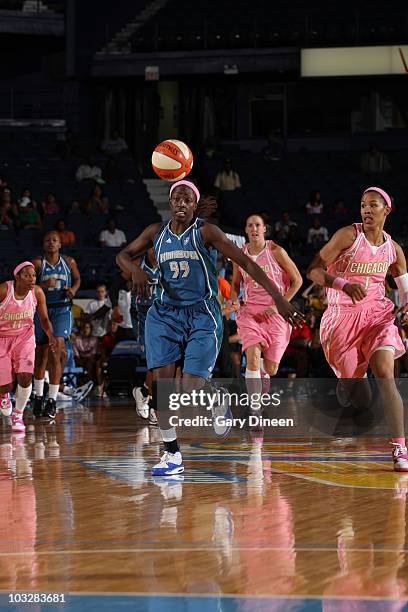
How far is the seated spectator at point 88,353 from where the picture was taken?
17.4 metres

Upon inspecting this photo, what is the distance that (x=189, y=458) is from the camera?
29.8 ft

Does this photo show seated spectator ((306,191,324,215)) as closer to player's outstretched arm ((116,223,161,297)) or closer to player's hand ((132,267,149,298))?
player's outstretched arm ((116,223,161,297))

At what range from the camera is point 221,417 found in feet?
34.4

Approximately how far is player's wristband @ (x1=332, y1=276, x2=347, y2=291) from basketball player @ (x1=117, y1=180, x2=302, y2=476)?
2.75 ft

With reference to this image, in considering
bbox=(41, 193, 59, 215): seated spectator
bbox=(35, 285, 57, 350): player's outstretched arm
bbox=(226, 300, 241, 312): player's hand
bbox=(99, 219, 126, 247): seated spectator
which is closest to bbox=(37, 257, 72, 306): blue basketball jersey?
bbox=(35, 285, 57, 350): player's outstretched arm

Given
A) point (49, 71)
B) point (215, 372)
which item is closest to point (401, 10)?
point (49, 71)

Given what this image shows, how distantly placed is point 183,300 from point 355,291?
3.85 feet

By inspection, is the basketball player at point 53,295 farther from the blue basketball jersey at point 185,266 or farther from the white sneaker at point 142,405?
the blue basketball jersey at point 185,266

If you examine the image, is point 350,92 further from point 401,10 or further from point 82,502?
point 82,502

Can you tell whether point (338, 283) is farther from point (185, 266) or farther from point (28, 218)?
point (28, 218)

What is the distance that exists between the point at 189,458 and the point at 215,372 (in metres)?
7.31

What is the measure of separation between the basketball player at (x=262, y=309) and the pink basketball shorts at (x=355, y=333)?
2.93 meters

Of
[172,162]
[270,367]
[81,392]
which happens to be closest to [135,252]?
[172,162]

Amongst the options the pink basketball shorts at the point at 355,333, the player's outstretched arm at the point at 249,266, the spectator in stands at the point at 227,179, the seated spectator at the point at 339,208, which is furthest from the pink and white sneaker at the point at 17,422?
the spectator in stands at the point at 227,179
